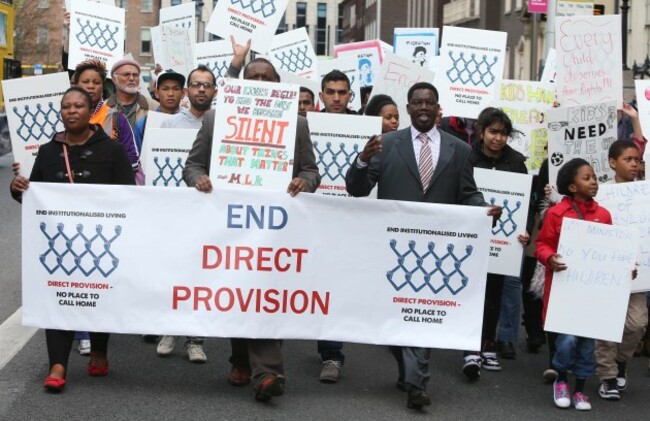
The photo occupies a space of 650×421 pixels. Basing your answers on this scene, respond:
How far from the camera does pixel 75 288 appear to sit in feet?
25.6

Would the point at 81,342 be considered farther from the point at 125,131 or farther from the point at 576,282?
the point at 576,282

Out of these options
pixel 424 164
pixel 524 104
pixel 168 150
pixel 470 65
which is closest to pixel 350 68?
pixel 470 65

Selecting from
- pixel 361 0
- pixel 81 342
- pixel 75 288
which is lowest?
pixel 81 342

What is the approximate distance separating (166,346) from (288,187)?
1912 mm

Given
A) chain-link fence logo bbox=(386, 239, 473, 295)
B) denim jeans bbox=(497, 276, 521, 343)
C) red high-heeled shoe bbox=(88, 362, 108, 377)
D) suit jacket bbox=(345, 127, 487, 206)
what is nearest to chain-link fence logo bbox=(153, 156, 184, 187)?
red high-heeled shoe bbox=(88, 362, 108, 377)

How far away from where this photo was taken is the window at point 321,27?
14400 centimetres

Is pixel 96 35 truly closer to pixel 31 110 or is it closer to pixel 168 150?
pixel 31 110

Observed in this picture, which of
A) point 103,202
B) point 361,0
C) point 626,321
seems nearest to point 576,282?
point 626,321

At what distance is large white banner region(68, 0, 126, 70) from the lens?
1330 cm

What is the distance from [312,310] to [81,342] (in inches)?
82.1

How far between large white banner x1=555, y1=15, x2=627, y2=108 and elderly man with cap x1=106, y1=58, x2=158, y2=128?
3591 millimetres

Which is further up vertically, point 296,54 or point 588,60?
point 296,54

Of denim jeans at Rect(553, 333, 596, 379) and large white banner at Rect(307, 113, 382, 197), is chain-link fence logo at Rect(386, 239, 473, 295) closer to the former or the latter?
denim jeans at Rect(553, 333, 596, 379)

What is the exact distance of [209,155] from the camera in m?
7.95
